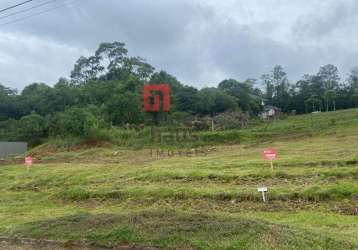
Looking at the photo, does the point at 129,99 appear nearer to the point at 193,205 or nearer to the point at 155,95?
the point at 155,95

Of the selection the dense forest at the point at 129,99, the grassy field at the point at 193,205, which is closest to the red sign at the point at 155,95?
the dense forest at the point at 129,99

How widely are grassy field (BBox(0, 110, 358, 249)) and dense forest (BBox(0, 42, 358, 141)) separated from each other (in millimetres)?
18563

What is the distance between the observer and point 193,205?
9.30 meters

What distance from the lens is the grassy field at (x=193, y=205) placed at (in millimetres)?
5555

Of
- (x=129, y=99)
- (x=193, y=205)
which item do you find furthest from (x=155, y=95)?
(x=193, y=205)

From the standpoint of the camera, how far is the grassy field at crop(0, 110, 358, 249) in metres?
5.55

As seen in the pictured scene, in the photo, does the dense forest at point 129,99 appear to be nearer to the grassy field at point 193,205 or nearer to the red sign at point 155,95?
the red sign at point 155,95

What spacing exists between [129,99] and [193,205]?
103 ft

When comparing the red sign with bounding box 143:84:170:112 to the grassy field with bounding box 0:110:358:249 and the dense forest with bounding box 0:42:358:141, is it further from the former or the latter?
the grassy field with bounding box 0:110:358:249

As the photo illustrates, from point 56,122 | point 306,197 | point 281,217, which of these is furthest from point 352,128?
point 56,122

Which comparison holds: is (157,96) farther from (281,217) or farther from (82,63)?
(82,63)

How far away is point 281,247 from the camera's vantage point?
16.1 ft

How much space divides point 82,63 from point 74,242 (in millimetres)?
58946

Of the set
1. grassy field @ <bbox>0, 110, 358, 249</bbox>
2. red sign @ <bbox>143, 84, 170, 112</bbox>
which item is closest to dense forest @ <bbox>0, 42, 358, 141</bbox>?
red sign @ <bbox>143, 84, 170, 112</bbox>
